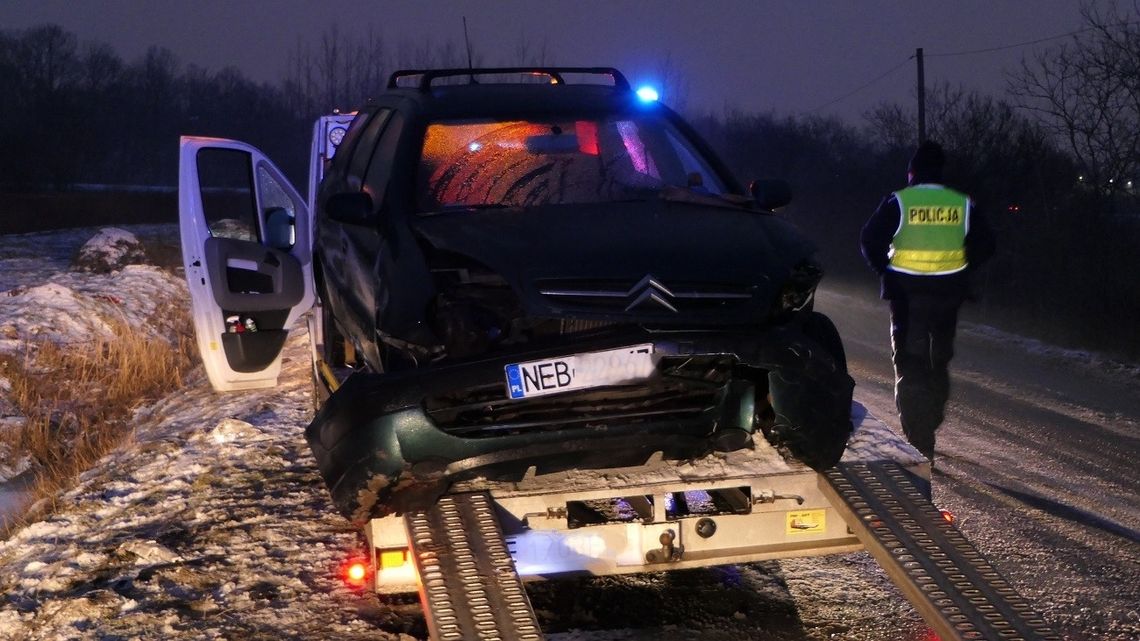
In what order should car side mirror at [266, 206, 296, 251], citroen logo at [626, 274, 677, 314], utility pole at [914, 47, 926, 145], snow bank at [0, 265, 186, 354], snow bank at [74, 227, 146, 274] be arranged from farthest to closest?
utility pole at [914, 47, 926, 145], snow bank at [74, 227, 146, 274], snow bank at [0, 265, 186, 354], car side mirror at [266, 206, 296, 251], citroen logo at [626, 274, 677, 314]

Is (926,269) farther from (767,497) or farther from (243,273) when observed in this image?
(243,273)

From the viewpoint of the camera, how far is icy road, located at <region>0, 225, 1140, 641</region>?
438 centimetres

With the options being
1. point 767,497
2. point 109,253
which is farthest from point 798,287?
point 109,253

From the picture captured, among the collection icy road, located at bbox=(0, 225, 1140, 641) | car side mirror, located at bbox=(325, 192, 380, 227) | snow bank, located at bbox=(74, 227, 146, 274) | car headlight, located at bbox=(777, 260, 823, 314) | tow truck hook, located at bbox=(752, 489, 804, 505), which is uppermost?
car side mirror, located at bbox=(325, 192, 380, 227)

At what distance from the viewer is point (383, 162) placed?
5.18 m

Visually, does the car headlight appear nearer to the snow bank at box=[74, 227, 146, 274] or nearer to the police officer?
the police officer

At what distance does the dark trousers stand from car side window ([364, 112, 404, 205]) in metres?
3.37

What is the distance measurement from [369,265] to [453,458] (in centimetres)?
113

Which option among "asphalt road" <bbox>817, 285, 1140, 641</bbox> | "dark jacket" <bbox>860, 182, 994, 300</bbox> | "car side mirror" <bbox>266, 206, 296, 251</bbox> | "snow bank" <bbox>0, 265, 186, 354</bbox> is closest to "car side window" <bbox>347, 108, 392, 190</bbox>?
"car side mirror" <bbox>266, 206, 296, 251</bbox>

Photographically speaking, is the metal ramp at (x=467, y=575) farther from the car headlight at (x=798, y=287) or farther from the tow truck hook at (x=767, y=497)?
the car headlight at (x=798, y=287)

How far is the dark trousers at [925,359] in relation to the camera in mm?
6699

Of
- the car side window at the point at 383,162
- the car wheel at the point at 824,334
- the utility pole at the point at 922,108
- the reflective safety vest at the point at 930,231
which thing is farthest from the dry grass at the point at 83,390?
the utility pole at the point at 922,108

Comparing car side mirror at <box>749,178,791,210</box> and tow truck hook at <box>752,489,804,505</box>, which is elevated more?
car side mirror at <box>749,178,791,210</box>

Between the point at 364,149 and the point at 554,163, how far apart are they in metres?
1.27
